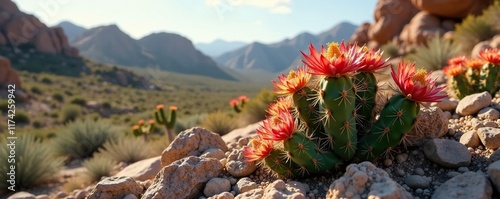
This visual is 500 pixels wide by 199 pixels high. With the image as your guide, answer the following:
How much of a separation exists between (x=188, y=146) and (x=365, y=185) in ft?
7.68

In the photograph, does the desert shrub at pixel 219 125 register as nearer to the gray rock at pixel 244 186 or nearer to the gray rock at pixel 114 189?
the gray rock at pixel 114 189

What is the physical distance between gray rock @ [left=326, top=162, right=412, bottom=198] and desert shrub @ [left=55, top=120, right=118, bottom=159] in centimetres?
869

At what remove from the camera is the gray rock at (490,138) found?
10.7ft

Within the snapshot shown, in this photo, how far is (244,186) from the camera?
10.9ft

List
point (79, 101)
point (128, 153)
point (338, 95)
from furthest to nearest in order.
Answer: point (79, 101) < point (128, 153) < point (338, 95)

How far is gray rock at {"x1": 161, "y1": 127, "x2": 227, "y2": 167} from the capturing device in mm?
4355

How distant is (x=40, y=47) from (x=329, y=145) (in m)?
54.1

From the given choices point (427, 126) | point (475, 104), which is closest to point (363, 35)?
point (475, 104)

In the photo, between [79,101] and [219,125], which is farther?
[79,101]

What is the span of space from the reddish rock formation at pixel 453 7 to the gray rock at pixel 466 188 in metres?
19.4

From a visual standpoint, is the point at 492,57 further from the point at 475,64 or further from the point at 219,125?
the point at 219,125

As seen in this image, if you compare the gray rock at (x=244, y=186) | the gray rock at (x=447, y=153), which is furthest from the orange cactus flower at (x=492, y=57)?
the gray rock at (x=244, y=186)

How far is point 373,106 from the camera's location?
10.8 ft

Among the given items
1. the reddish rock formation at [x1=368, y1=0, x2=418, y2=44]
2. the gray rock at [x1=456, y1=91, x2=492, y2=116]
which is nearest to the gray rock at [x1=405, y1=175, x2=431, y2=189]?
the gray rock at [x1=456, y1=91, x2=492, y2=116]
